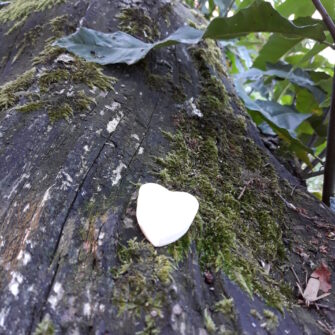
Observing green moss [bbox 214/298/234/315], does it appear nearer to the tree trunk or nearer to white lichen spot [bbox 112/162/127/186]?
the tree trunk

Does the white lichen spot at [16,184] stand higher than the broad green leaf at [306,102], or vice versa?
the white lichen spot at [16,184]

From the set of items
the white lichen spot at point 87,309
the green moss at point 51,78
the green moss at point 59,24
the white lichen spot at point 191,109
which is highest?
the green moss at point 59,24

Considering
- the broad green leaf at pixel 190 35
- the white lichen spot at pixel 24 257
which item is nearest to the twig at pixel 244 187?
the broad green leaf at pixel 190 35

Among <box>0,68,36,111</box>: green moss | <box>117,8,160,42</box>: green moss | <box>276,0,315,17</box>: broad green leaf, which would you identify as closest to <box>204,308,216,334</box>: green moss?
<box>0,68,36,111</box>: green moss

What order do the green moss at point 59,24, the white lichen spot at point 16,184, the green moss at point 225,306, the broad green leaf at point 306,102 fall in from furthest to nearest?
the broad green leaf at point 306,102
the green moss at point 59,24
the white lichen spot at point 16,184
the green moss at point 225,306

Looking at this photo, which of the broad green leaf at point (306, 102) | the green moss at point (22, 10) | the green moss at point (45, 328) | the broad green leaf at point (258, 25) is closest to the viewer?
the green moss at point (45, 328)

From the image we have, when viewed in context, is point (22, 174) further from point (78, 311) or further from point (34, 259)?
point (78, 311)

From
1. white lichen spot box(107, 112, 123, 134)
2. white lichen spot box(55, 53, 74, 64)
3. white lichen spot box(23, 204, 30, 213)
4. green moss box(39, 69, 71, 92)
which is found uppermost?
white lichen spot box(55, 53, 74, 64)

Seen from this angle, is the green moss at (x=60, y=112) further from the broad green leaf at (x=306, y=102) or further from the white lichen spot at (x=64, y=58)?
the broad green leaf at (x=306, y=102)
